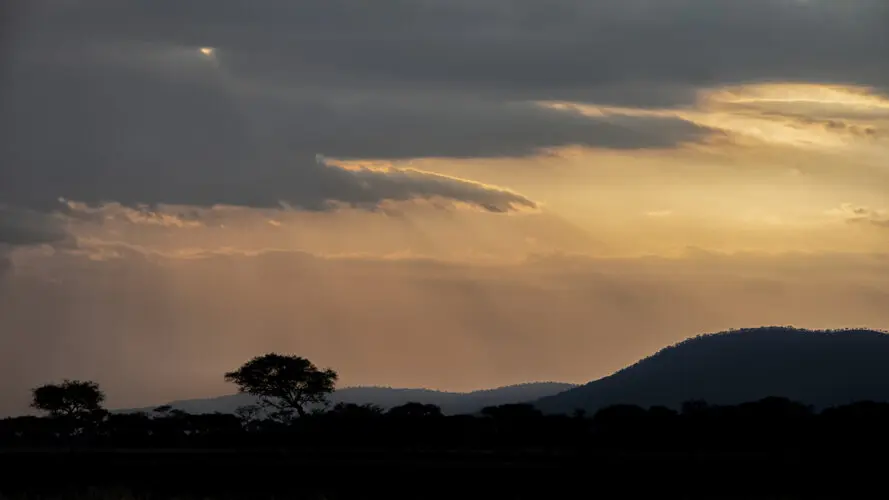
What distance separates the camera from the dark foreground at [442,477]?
2255 inches

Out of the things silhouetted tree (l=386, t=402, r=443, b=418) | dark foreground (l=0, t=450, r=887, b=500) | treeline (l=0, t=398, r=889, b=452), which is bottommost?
dark foreground (l=0, t=450, r=887, b=500)

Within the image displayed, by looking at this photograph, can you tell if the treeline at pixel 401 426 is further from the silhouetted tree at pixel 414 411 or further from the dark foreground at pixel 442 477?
the dark foreground at pixel 442 477

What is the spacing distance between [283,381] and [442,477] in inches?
3508

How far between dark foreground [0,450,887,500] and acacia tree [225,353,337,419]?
65.3m

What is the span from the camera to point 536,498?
178 feet

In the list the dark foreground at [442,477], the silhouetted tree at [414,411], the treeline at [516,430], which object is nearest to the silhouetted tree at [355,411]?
the treeline at [516,430]

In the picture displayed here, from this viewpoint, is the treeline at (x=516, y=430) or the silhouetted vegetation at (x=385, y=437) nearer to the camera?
the silhouetted vegetation at (x=385, y=437)

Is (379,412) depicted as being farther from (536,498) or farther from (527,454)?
(536,498)

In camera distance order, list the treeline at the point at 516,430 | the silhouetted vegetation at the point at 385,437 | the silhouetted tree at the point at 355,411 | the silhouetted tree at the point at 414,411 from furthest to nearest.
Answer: the silhouetted tree at the point at 355,411 → the silhouetted tree at the point at 414,411 → the treeline at the point at 516,430 → the silhouetted vegetation at the point at 385,437

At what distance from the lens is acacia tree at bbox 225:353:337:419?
151 meters

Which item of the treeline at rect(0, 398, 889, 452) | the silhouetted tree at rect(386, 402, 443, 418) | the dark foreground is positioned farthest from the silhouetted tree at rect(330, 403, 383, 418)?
the dark foreground

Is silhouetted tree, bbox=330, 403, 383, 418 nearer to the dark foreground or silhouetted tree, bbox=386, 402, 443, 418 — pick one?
silhouetted tree, bbox=386, 402, 443, 418

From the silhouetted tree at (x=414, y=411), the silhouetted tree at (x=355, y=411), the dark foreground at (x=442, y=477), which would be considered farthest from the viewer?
the silhouetted tree at (x=355, y=411)

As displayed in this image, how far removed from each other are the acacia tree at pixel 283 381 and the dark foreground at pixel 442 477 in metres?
65.3
